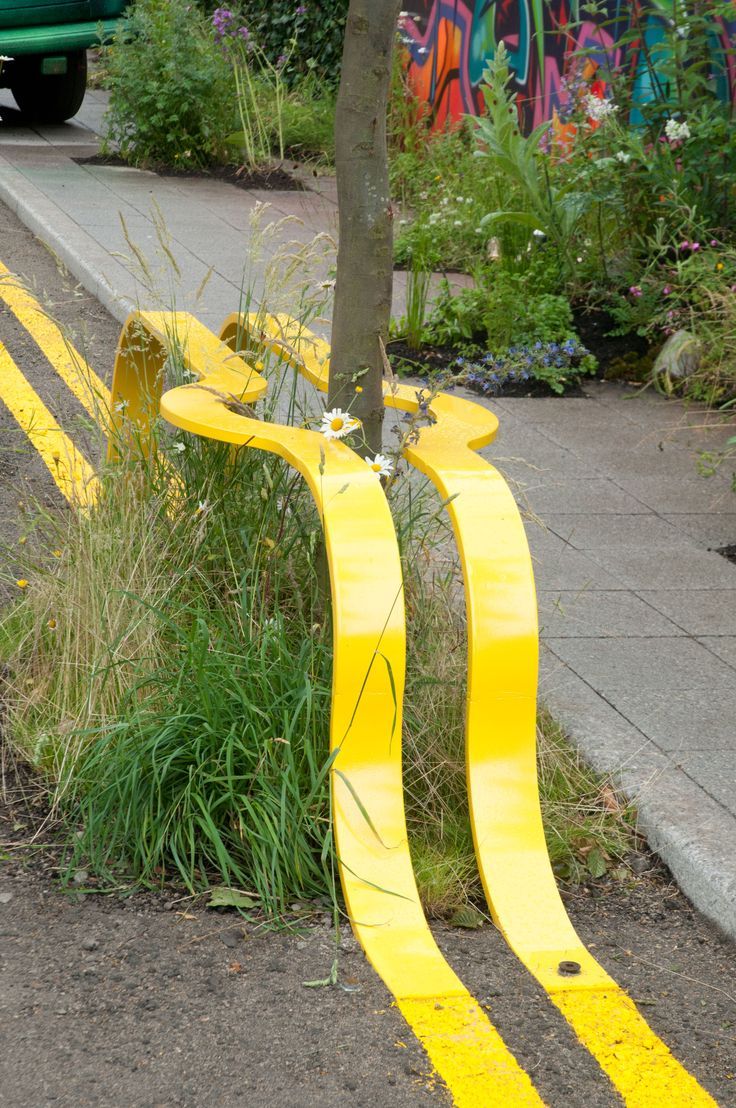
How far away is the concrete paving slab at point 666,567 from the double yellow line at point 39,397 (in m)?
1.92

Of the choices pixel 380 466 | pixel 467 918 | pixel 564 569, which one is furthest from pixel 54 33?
pixel 467 918

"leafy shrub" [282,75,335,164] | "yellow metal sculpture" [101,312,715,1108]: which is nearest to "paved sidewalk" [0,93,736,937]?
"yellow metal sculpture" [101,312,715,1108]

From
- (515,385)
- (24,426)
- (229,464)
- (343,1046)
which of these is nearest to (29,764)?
(229,464)

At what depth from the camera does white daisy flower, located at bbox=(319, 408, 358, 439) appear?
3.48 m

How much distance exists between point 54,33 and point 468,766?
404 inches

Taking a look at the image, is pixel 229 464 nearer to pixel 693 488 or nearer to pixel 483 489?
pixel 483 489

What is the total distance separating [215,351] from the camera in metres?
4.21

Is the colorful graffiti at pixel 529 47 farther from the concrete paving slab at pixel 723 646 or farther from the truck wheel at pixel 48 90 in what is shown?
the concrete paving slab at pixel 723 646

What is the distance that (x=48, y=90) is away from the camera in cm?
1360

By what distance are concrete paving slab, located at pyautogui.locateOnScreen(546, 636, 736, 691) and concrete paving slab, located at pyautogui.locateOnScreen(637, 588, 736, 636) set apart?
14cm

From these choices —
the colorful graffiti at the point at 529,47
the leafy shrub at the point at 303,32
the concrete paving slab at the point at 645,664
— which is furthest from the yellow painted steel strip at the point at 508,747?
the leafy shrub at the point at 303,32

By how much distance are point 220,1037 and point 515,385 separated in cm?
501

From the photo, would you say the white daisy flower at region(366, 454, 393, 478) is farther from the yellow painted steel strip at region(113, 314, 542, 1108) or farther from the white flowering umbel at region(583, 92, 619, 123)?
the white flowering umbel at region(583, 92, 619, 123)

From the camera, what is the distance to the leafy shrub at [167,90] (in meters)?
11.3
